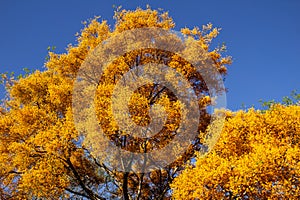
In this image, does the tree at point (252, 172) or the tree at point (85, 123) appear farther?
the tree at point (85, 123)

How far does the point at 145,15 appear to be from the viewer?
30750 mm

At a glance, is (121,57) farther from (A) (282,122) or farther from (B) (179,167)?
(A) (282,122)

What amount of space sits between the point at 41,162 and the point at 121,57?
1055cm

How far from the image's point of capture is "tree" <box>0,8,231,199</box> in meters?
24.8

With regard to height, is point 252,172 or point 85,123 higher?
point 85,123

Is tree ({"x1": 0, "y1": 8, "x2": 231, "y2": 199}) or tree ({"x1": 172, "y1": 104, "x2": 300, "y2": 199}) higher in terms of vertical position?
tree ({"x1": 0, "y1": 8, "x2": 231, "y2": 199})

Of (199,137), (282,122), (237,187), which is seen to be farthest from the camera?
(199,137)

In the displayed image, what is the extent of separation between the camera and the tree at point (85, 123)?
975 inches

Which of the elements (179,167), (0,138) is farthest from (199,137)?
(0,138)

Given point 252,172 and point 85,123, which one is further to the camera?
point 85,123

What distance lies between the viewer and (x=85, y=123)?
24.9 m

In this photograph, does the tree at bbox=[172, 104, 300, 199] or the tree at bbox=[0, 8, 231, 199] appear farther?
the tree at bbox=[0, 8, 231, 199]

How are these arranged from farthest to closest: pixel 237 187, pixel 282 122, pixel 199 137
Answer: pixel 199 137 → pixel 282 122 → pixel 237 187

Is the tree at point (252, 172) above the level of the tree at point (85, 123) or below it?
below
